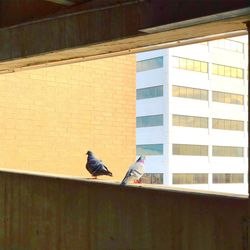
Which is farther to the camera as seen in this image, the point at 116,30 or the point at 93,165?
the point at 93,165

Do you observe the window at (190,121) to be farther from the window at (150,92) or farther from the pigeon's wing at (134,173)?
the pigeon's wing at (134,173)

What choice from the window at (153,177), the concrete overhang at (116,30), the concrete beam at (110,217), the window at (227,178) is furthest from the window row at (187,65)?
the concrete beam at (110,217)

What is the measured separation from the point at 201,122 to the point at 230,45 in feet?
45.6

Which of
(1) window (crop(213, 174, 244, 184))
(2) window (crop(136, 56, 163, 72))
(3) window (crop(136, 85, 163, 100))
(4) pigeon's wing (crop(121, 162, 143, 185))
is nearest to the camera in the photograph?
(4) pigeon's wing (crop(121, 162, 143, 185))

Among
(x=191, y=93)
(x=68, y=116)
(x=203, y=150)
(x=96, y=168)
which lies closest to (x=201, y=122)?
(x=203, y=150)

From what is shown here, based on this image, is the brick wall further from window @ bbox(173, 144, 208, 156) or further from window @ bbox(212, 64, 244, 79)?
window @ bbox(212, 64, 244, 79)

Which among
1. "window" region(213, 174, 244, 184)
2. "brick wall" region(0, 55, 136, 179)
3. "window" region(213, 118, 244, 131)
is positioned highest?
"window" region(213, 118, 244, 131)

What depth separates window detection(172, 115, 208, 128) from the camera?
75.5 metres

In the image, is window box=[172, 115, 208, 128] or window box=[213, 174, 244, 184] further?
window box=[213, 174, 244, 184]

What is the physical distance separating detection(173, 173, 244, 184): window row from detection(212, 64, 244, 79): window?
16.1 m

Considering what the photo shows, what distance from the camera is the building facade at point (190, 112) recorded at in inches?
2950

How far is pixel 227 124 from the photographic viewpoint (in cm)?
7875

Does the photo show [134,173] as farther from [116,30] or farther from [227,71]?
[227,71]

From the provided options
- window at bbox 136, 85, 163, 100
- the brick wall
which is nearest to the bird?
the brick wall
